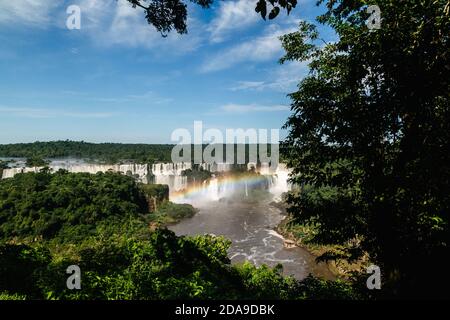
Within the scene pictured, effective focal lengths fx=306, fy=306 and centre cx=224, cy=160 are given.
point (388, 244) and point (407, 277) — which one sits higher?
point (388, 244)

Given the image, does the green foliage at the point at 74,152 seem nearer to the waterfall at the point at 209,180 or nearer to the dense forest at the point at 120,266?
the waterfall at the point at 209,180

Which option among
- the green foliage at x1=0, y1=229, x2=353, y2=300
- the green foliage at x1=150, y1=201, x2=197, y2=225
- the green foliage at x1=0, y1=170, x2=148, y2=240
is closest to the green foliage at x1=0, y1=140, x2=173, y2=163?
the green foliage at x1=150, y1=201, x2=197, y2=225

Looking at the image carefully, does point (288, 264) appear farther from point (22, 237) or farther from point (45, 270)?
point (22, 237)

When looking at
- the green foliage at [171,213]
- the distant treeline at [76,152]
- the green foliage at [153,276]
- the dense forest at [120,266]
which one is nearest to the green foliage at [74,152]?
the distant treeline at [76,152]

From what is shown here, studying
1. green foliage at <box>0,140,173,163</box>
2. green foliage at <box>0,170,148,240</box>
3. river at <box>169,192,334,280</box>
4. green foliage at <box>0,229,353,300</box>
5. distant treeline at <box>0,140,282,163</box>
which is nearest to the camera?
green foliage at <box>0,229,353,300</box>

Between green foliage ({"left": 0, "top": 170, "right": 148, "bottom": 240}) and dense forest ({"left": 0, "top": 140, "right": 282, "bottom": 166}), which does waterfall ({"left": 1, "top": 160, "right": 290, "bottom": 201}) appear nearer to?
dense forest ({"left": 0, "top": 140, "right": 282, "bottom": 166})

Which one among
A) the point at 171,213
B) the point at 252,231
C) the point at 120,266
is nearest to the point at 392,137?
the point at 120,266
